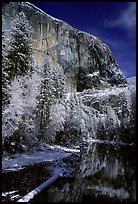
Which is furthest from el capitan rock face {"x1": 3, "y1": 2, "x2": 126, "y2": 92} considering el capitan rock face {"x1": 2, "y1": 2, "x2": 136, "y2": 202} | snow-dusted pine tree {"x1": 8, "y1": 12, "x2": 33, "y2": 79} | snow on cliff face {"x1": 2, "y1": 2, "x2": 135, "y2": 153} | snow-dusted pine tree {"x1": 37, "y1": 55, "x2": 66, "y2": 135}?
snow-dusted pine tree {"x1": 8, "y1": 12, "x2": 33, "y2": 79}

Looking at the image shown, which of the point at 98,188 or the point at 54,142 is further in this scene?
the point at 54,142

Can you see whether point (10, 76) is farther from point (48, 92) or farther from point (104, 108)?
point (104, 108)

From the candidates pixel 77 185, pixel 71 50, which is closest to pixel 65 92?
pixel 77 185

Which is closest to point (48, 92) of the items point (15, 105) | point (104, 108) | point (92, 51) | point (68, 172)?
point (15, 105)

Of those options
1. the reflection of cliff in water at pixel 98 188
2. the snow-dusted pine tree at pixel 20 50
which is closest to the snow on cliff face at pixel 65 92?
the snow-dusted pine tree at pixel 20 50

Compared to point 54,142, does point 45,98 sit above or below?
above

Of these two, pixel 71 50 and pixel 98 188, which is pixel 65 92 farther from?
pixel 71 50
